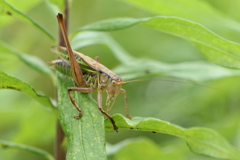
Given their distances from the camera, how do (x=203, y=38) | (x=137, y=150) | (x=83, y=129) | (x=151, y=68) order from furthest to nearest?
1. (x=137, y=150)
2. (x=151, y=68)
3. (x=203, y=38)
4. (x=83, y=129)

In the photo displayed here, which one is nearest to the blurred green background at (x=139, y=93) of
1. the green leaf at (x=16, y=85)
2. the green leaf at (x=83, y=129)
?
the green leaf at (x=16, y=85)

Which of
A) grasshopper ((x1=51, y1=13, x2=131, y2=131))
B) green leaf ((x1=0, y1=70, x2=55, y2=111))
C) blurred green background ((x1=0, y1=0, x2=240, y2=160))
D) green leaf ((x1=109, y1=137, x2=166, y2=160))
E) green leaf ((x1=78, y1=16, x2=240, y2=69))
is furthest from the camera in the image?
blurred green background ((x1=0, y1=0, x2=240, y2=160))

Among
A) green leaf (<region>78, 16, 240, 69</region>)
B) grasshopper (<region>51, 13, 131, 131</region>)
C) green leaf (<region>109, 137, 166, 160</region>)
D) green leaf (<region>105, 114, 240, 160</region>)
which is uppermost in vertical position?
green leaf (<region>78, 16, 240, 69</region>)

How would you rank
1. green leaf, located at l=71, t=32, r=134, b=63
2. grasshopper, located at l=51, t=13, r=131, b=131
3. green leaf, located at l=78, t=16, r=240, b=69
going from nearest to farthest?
green leaf, located at l=78, t=16, r=240, b=69 < grasshopper, located at l=51, t=13, r=131, b=131 < green leaf, located at l=71, t=32, r=134, b=63

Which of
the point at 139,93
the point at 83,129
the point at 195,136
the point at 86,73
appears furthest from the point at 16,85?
the point at 139,93

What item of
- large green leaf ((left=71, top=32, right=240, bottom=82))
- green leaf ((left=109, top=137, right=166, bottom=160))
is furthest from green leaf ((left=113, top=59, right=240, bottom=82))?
green leaf ((left=109, top=137, right=166, bottom=160))

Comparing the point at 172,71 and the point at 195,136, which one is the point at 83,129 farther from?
the point at 172,71

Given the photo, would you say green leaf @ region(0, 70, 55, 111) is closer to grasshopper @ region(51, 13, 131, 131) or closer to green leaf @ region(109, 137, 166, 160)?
grasshopper @ region(51, 13, 131, 131)
